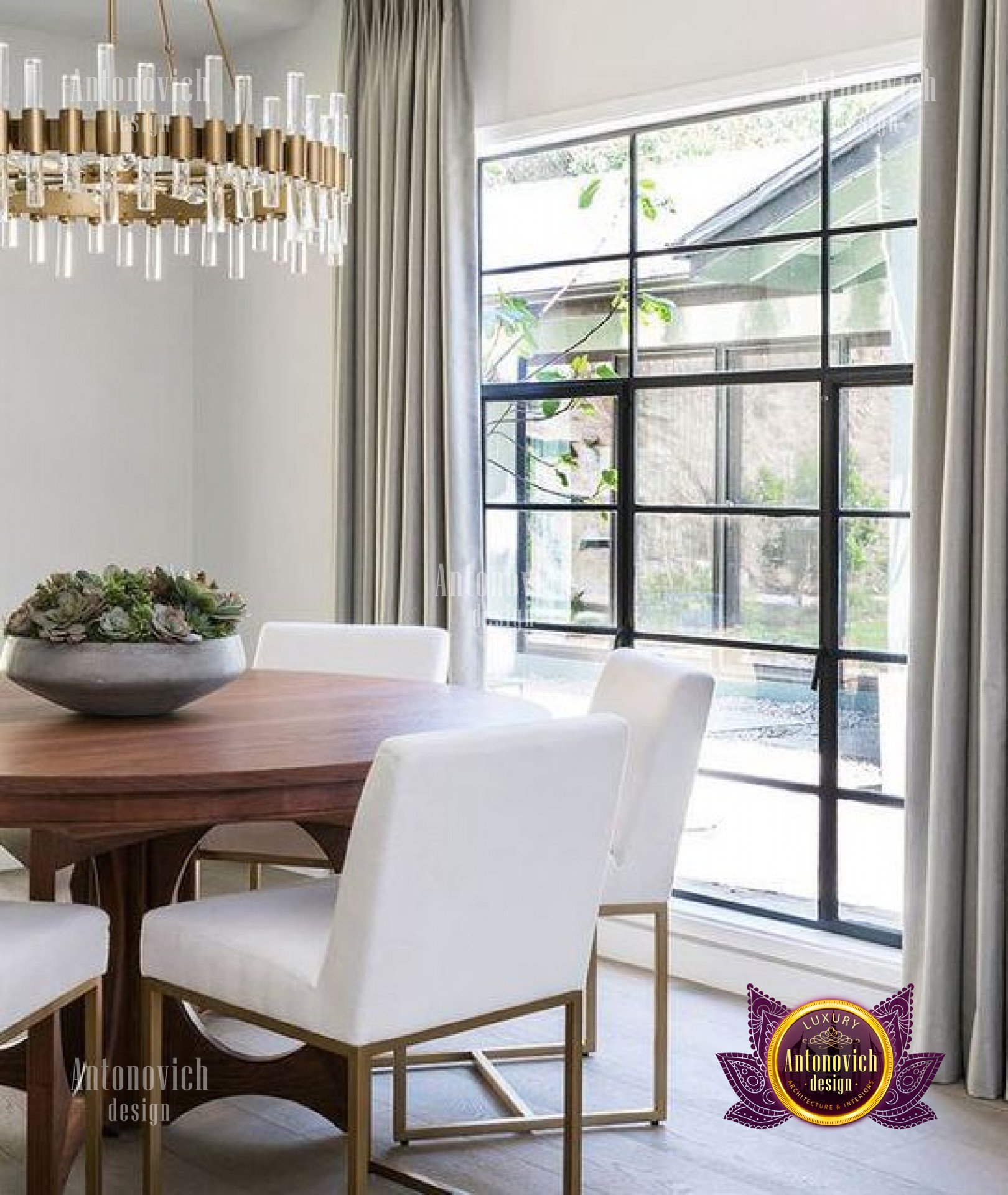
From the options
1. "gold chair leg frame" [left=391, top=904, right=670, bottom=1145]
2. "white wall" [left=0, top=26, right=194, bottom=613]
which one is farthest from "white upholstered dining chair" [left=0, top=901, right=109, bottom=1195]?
"white wall" [left=0, top=26, right=194, bottom=613]

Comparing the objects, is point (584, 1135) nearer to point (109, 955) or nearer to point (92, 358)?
point (109, 955)

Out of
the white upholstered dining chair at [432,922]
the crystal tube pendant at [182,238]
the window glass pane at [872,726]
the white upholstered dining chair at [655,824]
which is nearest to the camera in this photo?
the white upholstered dining chair at [432,922]

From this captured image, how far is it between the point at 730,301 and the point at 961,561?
1.11 metres

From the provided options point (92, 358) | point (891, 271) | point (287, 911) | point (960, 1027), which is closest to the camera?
point (287, 911)

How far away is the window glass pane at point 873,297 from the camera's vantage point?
3875 millimetres

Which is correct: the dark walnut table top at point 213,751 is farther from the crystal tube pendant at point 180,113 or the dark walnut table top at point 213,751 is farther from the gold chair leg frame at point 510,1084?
the crystal tube pendant at point 180,113

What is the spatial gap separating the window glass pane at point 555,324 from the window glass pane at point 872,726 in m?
1.13

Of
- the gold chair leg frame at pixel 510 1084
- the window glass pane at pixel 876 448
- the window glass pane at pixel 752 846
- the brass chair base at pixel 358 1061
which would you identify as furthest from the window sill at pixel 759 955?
the brass chair base at pixel 358 1061

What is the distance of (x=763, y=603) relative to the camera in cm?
423

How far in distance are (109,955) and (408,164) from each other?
2.62m

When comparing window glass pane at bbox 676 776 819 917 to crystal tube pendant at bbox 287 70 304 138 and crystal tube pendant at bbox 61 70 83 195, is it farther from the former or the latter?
crystal tube pendant at bbox 61 70 83 195

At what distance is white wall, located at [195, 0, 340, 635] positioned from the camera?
5.37 metres

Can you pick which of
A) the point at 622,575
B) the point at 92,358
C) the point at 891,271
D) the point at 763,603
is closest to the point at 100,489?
the point at 92,358

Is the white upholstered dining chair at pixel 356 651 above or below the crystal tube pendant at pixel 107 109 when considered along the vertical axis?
below
